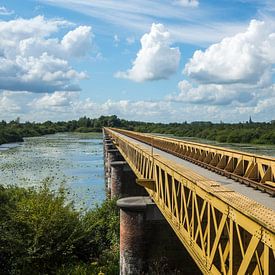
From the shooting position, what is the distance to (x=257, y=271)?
5984mm

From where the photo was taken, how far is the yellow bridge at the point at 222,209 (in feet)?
18.8

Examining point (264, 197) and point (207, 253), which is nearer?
point (207, 253)

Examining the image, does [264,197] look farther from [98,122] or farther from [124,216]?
[98,122]

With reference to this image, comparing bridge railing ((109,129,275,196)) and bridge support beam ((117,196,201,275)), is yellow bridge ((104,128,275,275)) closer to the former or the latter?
bridge railing ((109,129,275,196))

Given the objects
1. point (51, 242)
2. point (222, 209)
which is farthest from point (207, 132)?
Answer: point (222, 209)

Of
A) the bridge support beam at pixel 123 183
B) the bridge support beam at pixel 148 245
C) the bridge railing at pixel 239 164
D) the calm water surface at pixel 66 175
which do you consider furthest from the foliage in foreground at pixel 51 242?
the bridge support beam at pixel 123 183

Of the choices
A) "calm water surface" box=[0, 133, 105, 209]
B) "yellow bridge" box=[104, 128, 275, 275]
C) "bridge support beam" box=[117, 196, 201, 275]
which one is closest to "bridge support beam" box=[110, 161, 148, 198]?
"calm water surface" box=[0, 133, 105, 209]

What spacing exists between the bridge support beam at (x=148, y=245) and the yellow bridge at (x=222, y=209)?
1.51m

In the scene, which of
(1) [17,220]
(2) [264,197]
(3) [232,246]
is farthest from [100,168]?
(3) [232,246]

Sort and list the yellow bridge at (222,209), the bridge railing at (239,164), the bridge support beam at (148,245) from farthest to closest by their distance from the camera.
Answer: the bridge support beam at (148,245) → the bridge railing at (239,164) → the yellow bridge at (222,209)

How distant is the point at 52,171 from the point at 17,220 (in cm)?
2960

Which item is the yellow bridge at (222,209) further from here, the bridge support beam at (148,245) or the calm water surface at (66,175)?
the calm water surface at (66,175)

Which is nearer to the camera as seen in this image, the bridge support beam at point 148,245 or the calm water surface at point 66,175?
the bridge support beam at point 148,245

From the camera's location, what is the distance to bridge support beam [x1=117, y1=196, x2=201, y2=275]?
652 inches
